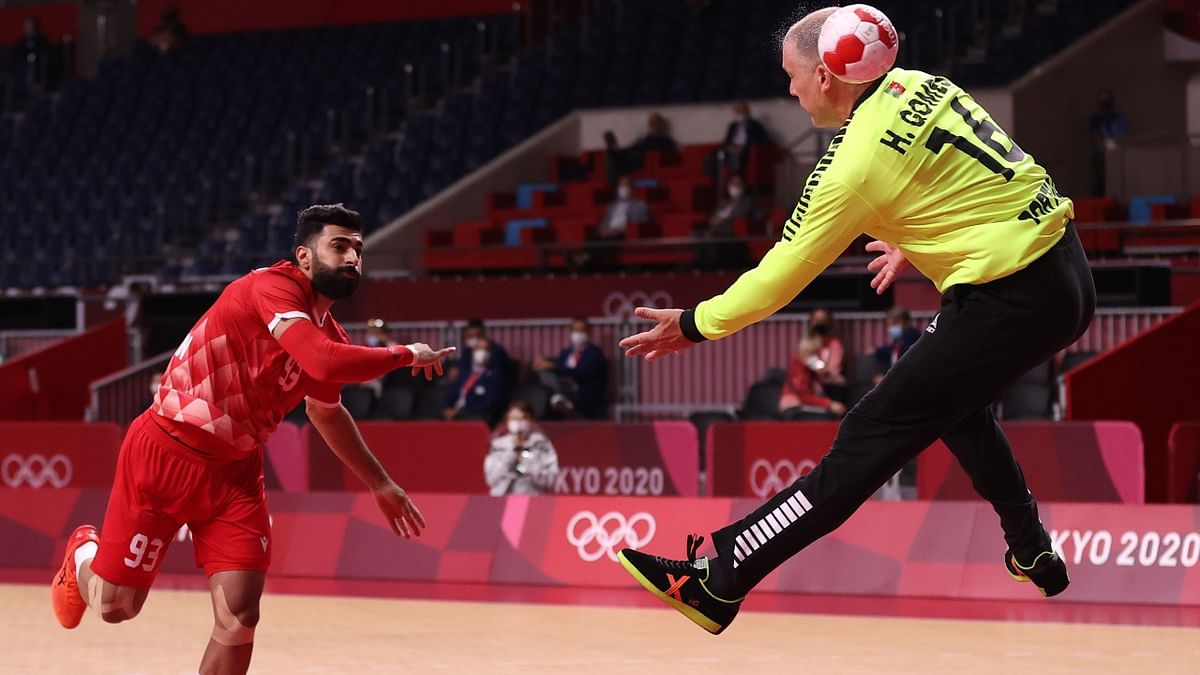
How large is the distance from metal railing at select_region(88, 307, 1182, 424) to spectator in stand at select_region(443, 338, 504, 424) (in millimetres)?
1397

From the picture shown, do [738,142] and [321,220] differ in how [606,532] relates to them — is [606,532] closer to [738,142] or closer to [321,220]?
[321,220]

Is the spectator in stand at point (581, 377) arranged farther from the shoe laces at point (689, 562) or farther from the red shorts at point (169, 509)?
the shoe laces at point (689, 562)

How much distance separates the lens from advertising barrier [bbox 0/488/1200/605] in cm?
1302

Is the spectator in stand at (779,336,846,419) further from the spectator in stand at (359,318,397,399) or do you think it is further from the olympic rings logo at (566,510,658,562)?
the spectator in stand at (359,318,397,399)

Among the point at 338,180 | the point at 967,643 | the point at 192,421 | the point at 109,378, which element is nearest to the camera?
the point at 192,421

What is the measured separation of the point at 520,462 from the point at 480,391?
2.76 metres

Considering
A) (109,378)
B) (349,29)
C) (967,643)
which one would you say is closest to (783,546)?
(967,643)

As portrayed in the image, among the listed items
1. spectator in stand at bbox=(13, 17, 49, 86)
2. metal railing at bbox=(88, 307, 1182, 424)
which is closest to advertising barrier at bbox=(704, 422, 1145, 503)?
metal railing at bbox=(88, 307, 1182, 424)

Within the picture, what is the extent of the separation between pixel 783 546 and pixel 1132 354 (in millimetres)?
10945

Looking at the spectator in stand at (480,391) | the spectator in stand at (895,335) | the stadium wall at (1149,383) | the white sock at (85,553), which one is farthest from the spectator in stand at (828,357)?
the white sock at (85,553)

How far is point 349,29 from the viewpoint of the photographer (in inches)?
1335

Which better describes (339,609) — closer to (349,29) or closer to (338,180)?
(338,180)

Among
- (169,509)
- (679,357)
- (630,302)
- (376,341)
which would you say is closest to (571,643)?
(169,509)

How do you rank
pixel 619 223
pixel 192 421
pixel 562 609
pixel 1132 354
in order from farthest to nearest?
1. pixel 619 223
2. pixel 1132 354
3. pixel 562 609
4. pixel 192 421
